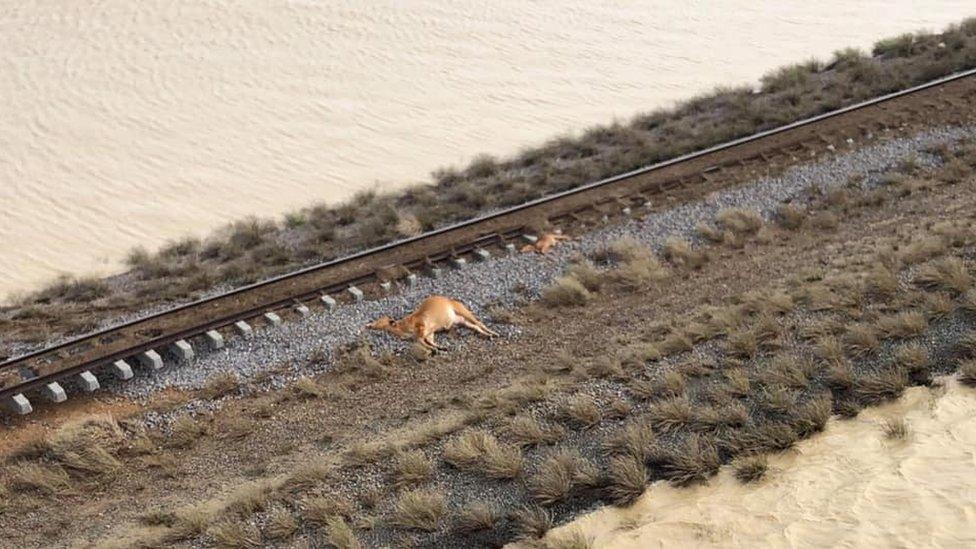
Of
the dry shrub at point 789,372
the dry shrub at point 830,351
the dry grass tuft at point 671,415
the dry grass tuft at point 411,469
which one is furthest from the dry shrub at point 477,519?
the dry shrub at point 830,351

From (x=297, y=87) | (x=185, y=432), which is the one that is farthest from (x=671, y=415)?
(x=297, y=87)

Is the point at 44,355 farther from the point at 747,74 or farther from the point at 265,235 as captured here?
the point at 747,74

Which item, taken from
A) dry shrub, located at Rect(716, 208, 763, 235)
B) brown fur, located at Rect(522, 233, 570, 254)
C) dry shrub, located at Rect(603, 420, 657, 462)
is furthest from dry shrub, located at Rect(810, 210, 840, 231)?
dry shrub, located at Rect(603, 420, 657, 462)

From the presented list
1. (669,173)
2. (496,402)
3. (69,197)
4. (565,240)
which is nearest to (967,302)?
(496,402)

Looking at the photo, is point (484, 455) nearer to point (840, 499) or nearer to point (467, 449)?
point (467, 449)

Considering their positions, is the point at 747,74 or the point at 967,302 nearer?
the point at 967,302

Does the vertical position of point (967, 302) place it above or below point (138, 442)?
below
